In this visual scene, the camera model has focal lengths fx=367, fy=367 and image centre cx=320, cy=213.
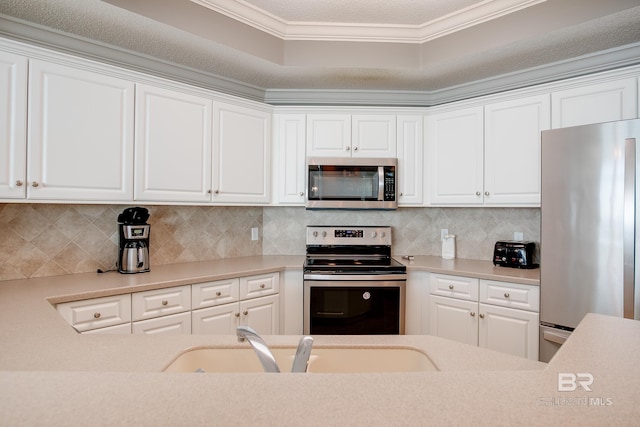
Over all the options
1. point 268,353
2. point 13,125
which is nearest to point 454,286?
point 268,353

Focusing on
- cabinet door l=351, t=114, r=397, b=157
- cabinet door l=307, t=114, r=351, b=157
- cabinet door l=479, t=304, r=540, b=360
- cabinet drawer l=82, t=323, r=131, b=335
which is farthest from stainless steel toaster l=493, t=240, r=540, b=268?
cabinet drawer l=82, t=323, r=131, b=335

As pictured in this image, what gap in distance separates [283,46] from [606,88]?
216 cm

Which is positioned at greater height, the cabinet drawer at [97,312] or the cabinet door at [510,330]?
the cabinet drawer at [97,312]

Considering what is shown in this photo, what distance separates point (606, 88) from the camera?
7.65 feet

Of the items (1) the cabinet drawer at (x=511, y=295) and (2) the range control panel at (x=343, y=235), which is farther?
(2) the range control panel at (x=343, y=235)

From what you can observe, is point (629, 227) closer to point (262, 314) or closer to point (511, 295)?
point (511, 295)

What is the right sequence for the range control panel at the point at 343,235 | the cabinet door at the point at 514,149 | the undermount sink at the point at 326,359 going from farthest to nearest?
the range control panel at the point at 343,235 → the cabinet door at the point at 514,149 → the undermount sink at the point at 326,359

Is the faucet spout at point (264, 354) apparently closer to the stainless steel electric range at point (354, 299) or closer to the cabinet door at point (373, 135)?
the stainless steel electric range at point (354, 299)

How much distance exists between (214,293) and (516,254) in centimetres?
222

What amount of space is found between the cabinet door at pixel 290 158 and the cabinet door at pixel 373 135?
45cm

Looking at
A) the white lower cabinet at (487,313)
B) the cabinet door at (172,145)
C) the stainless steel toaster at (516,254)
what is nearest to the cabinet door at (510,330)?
the white lower cabinet at (487,313)

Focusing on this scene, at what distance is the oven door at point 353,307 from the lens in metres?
2.76

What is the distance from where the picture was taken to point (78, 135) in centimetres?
211

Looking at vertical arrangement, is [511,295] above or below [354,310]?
above
